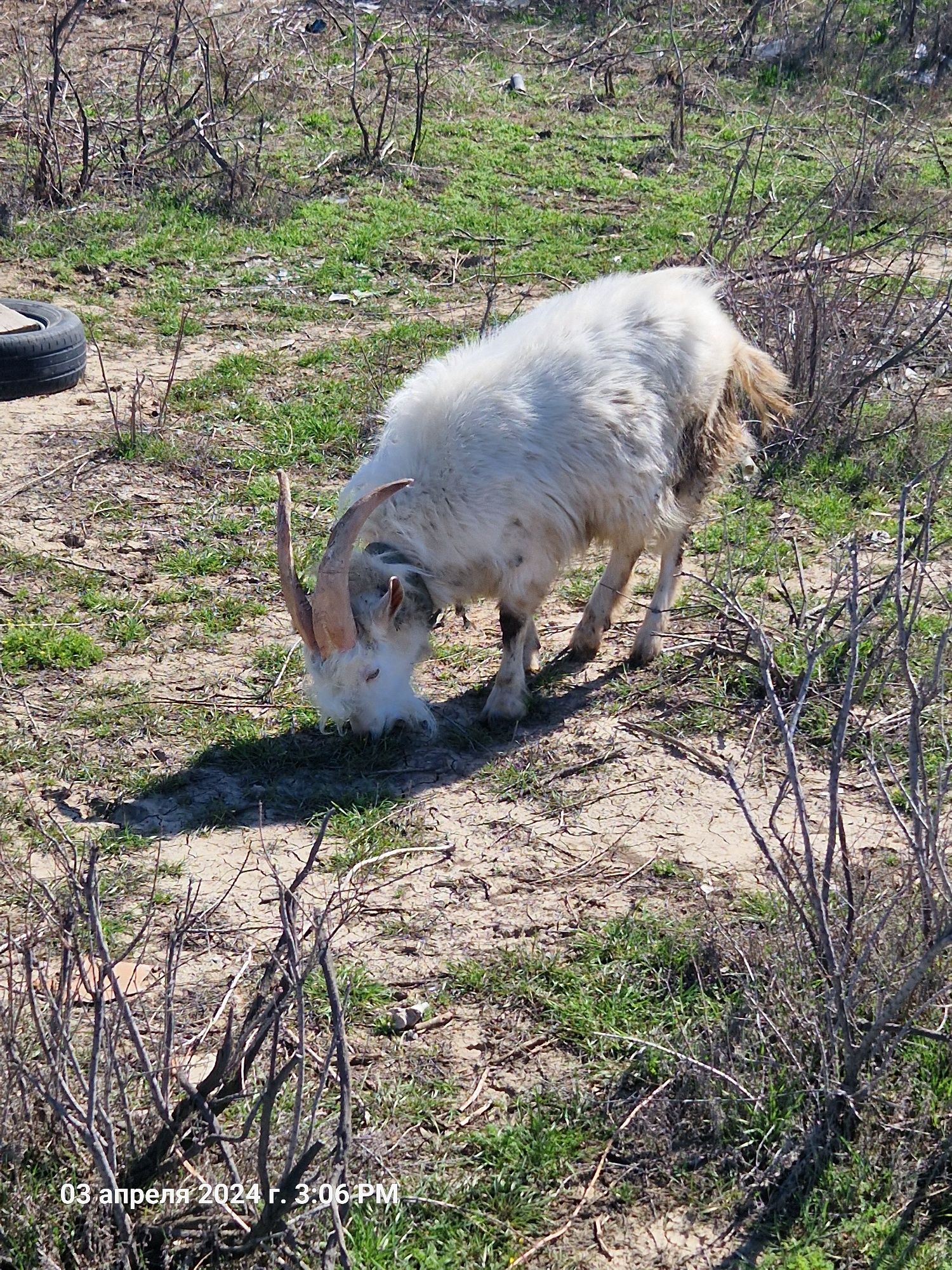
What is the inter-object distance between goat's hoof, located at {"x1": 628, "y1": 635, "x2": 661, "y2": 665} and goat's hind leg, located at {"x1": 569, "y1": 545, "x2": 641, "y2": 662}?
0.18m

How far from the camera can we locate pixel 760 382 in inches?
231

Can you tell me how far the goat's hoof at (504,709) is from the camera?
5.45 metres

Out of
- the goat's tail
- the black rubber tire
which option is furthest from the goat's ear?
the black rubber tire

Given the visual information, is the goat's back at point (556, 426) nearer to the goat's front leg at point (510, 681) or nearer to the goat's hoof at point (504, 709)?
the goat's front leg at point (510, 681)

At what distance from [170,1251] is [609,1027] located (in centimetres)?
140

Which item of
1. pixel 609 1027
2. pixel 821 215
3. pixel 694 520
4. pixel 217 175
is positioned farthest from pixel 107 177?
pixel 609 1027

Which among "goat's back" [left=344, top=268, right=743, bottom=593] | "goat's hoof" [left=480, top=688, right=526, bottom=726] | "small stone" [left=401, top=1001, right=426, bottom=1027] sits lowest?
"small stone" [left=401, top=1001, right=426, bottom=1027]

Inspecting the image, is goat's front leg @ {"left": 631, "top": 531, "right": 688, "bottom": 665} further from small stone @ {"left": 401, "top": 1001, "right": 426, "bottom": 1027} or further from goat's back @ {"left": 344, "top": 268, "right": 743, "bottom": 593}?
small stone @ {"left": 401, "top": 1001, "right": 426, "bottom": 1027}

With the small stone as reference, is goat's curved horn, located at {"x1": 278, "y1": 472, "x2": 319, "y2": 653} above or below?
above

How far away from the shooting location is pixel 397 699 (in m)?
5.15

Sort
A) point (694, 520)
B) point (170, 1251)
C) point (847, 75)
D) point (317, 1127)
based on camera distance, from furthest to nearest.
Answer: point (847, 75) → point (694, 520) → point (317, 1127) → point (170, 1251)

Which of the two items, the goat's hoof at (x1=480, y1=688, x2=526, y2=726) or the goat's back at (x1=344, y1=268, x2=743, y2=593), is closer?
the goat's back at (x1=344, y1=268, x2=743, y2=593)

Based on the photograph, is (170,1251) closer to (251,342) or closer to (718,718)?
(718,718)

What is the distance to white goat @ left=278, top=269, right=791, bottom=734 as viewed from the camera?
500cm
